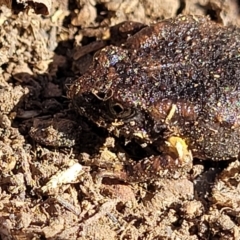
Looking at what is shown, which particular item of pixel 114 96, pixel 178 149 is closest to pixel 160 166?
pixel 178 149

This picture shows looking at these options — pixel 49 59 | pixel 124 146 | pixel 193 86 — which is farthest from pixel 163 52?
pixel 49 59

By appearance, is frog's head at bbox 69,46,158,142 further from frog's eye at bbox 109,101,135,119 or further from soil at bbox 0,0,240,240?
soil at bbox 0,0,240,240

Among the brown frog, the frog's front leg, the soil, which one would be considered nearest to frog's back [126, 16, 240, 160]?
the brown frog

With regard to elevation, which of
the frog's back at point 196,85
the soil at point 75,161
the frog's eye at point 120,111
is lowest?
the soil at point 75,161

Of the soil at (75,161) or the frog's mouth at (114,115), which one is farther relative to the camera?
the frog's mouth at (114,115)

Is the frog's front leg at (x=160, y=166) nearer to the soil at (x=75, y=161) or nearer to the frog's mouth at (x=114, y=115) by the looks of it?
the soil at (x=75, y=161)

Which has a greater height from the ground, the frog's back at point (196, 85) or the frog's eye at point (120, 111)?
the frog's back at point (196, 85)

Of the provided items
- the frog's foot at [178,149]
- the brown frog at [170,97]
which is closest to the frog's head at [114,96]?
the brown frog at [170,97]
